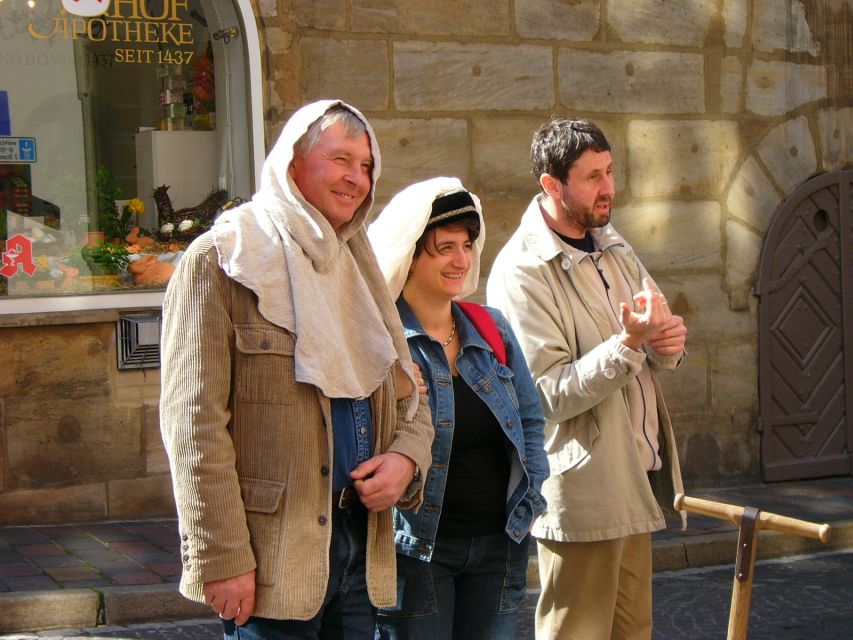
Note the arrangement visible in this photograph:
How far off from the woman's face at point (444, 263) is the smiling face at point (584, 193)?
24.8 inches

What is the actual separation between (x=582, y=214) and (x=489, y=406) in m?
0.85

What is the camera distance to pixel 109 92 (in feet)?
26.1

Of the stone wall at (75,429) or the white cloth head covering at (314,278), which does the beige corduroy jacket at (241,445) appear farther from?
the stone wall at (75,429)

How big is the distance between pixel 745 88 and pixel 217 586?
7230 millimetres

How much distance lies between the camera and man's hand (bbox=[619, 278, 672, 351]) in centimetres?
374

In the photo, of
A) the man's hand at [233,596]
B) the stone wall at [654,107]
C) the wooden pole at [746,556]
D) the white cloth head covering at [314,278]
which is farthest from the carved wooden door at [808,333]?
the man's hand at [233,596]

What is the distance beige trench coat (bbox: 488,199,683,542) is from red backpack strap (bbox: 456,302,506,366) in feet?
0.98

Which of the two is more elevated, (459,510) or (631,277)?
(631,277)

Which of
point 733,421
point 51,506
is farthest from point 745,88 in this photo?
point 51,506

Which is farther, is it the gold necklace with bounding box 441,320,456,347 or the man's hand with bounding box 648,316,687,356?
the man's hand with bounding box 648,316,687,356

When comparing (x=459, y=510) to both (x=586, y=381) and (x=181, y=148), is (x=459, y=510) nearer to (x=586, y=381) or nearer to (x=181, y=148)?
(x=586, y=381)

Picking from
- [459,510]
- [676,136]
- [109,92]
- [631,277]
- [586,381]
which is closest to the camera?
[459,510]

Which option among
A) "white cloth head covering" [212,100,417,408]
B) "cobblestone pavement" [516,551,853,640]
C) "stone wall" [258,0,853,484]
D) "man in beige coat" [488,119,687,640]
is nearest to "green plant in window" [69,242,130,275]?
"stone wall" [258,0,853,484]

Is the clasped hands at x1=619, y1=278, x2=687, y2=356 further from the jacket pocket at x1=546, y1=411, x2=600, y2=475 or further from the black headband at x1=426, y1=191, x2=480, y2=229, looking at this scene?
the black headband at x1=426, y1=191, x2=480, y2=229
